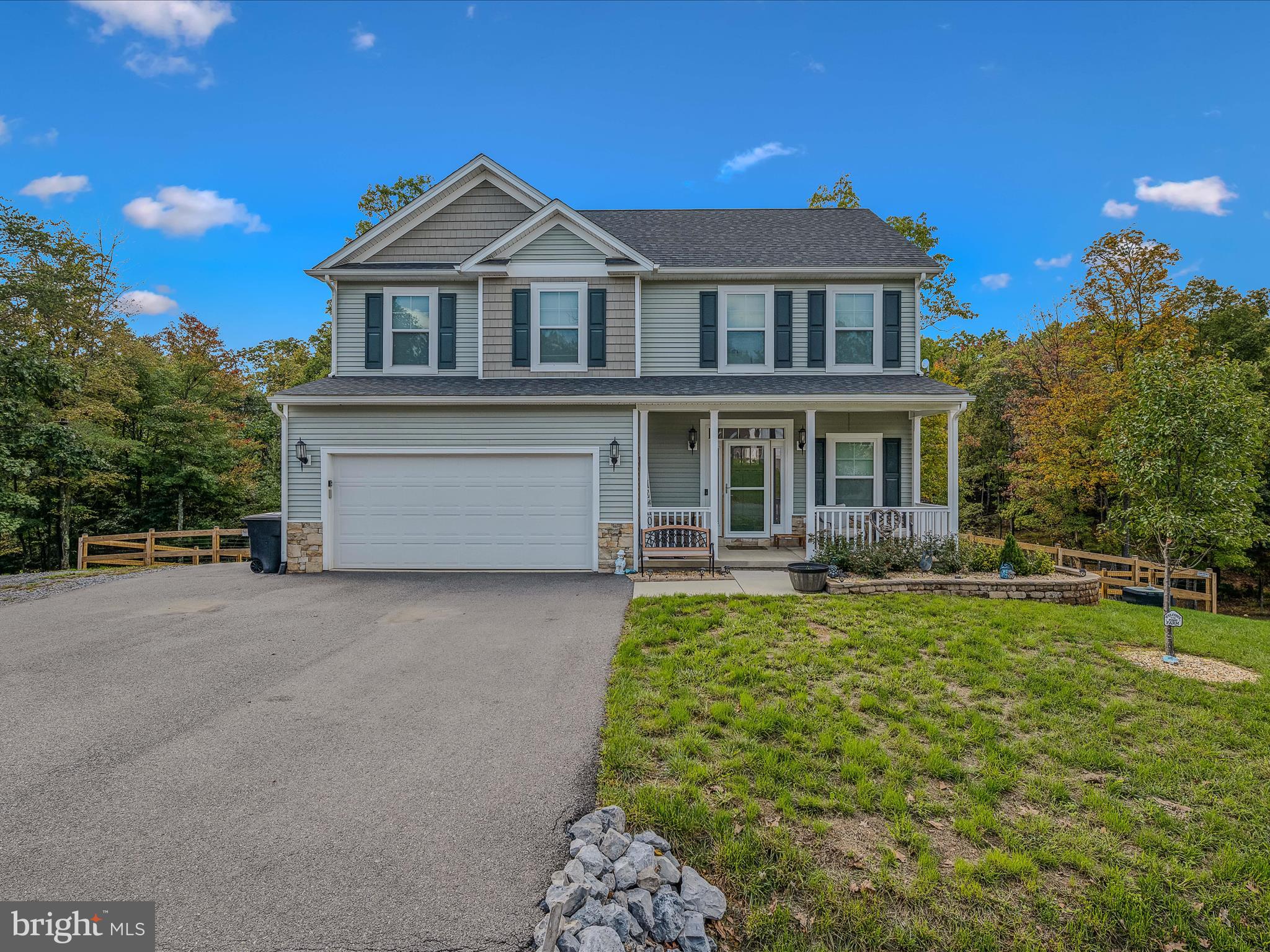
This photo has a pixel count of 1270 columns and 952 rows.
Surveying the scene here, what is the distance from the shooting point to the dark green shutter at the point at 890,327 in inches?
427

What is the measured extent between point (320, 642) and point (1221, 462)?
9.72 m

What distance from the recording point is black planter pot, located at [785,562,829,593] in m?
7.80

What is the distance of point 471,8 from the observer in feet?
40.1

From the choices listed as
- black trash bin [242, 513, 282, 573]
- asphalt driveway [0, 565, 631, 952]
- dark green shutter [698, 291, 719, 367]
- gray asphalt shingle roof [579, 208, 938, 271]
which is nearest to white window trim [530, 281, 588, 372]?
gray asphalt shingle roof [579, 208, 938, 271]

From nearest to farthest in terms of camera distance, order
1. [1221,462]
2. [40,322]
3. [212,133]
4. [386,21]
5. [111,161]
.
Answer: [1221,462]
[386,21]
[212,133]
[111,161]
[40,322]

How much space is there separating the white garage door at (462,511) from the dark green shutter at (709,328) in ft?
10.7

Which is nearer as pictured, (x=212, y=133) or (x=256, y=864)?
(x=256, y=864)

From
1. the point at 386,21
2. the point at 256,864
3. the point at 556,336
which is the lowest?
the point at 256,864

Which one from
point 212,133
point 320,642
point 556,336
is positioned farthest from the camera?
point 212,133

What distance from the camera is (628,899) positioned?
92.7 inches

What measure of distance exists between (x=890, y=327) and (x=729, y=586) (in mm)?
6467

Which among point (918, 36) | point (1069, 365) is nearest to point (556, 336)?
point (918, 36)

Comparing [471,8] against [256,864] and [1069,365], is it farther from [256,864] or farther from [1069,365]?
[1069,365]

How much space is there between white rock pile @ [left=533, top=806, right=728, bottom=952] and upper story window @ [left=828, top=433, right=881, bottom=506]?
957 centimetres
